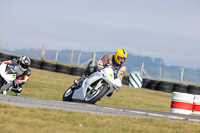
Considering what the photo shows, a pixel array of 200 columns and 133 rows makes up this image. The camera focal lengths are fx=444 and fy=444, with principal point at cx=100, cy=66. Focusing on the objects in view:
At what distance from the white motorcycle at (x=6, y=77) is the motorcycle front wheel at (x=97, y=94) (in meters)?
2.96

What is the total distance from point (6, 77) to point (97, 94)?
344 cm

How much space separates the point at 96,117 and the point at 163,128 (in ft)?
4.29

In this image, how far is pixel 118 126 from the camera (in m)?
7.83

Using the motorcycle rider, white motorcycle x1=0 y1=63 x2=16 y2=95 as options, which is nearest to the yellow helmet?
the motorcycle rider

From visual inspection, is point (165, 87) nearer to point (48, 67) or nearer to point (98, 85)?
point (48, 67)

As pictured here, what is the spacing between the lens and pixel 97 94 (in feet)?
41.1

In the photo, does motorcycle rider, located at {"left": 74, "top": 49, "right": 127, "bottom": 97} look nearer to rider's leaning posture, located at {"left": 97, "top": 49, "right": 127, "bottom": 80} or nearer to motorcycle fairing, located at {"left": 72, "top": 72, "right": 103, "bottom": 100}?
rider's leaning posture, located at {"left": 97, "top": 49, "right": 127, "bottom": 80}

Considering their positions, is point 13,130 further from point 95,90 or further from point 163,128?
point 95,90

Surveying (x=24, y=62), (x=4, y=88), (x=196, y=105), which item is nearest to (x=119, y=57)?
(x=24, y=62)

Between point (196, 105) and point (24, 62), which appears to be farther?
point (196, 105)

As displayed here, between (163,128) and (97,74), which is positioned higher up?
(97,74)

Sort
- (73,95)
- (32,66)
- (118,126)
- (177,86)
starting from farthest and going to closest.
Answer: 1. (32,66)
2. (177,86)
3. (73,95)
4. (118,126)

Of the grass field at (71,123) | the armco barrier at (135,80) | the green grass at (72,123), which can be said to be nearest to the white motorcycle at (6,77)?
the grass field at (71,123)

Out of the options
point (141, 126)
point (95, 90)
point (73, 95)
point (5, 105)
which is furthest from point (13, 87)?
point (141, 126)
